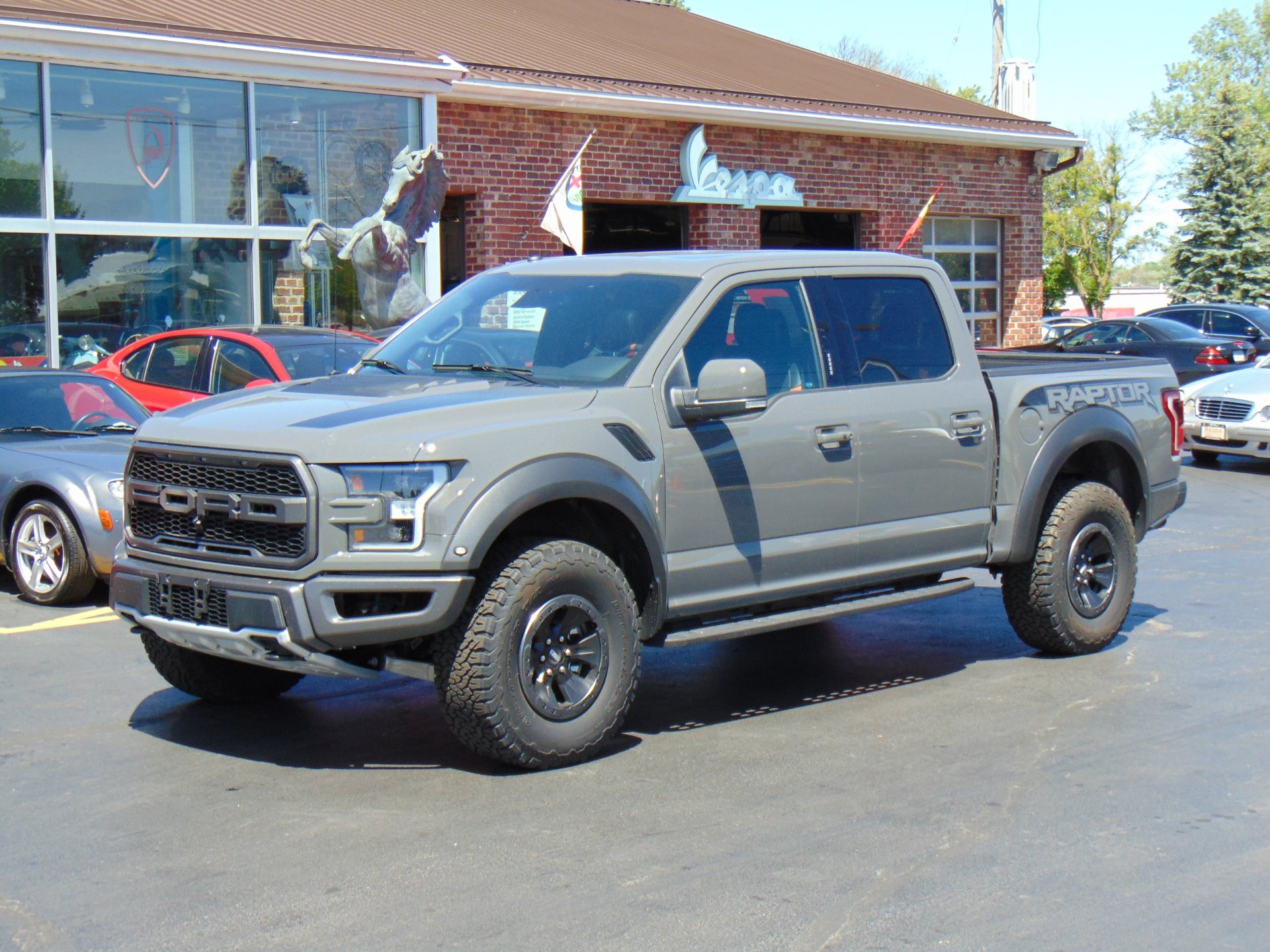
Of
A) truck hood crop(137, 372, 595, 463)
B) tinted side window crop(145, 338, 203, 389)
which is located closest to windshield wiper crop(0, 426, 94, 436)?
tinted side window crop(145, 338, 203, 389)

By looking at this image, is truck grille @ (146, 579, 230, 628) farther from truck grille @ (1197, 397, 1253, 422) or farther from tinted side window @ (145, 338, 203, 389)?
truck grille @ (1197, 397, 1253, 422)

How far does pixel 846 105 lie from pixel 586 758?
1849cm

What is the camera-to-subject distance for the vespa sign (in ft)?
68.5

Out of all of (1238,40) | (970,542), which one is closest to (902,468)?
(970,542)

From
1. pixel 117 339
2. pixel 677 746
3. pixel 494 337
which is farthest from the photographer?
pixel 117 339

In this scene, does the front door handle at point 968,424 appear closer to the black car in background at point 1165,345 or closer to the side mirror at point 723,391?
the side mirror at point 723,391

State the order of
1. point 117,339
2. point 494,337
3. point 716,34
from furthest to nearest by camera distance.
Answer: point 716,34 → point 117,339 → point 494,337

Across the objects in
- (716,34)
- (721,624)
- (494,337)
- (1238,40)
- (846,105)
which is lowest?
(721,624)

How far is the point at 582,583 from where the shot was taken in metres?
5.56

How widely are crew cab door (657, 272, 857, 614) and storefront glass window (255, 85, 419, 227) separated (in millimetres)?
11622

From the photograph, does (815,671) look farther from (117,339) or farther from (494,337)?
(117,339)

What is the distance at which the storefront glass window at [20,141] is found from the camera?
14.8 meters

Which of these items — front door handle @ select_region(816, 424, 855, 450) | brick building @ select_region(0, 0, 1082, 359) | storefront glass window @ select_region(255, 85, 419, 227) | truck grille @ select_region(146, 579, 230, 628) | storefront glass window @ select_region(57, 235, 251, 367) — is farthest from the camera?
storefront glass window @ select_region(255, 85, 419, 227)

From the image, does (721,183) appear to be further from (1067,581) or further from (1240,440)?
(1067,581)
